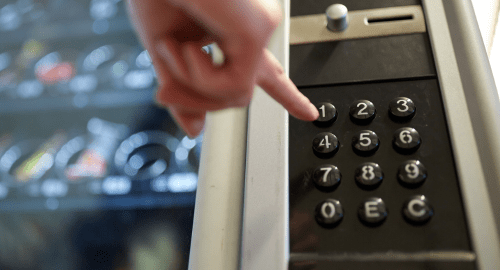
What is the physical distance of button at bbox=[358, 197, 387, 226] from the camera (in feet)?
1.04

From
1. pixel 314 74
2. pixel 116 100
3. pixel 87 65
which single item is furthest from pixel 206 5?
pixel 87 65

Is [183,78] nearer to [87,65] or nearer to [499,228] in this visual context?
[499,228]

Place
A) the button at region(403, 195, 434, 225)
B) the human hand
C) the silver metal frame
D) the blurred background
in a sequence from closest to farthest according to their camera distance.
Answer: the human hand < the button at region(403, 195, 434, 225) < the silver metal frame < the blurred background

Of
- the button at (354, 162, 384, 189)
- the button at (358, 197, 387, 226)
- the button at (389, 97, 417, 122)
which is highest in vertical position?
the button at (389, 97, 417, 122)

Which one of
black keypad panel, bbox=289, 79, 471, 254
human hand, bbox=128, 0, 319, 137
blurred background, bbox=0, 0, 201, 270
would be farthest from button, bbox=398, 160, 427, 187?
blurred background, bbox=0, 0, 201, 270

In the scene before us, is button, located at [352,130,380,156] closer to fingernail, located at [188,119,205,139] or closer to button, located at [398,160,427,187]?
button, located at [398,160,427,187]

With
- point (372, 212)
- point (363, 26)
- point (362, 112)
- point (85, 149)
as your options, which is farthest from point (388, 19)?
point (85, 149)

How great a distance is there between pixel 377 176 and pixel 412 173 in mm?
30

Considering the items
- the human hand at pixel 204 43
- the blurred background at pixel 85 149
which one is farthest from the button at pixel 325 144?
the blurred background at pixel 85 149

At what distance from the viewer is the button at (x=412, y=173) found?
325 millimetres

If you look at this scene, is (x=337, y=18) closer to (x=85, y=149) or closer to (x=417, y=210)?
(x=417, y=210)

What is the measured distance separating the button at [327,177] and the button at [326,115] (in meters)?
0.05

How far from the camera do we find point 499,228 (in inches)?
11.9

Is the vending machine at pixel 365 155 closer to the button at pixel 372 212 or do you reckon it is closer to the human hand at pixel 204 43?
the button at pixel 372 212
